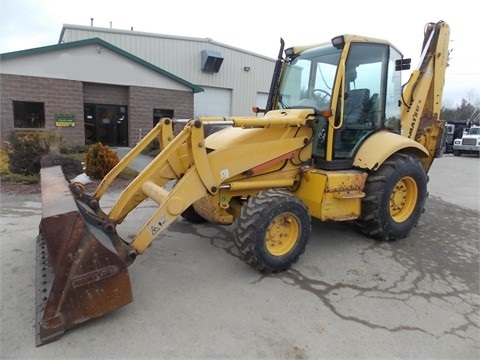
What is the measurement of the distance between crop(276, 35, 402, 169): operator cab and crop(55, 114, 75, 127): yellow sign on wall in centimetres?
1320

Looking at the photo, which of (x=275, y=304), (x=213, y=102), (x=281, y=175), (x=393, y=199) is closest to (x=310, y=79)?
(x=281, y=175)

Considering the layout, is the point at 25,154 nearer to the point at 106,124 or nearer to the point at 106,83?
the point at 106,83

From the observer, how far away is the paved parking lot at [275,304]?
2.66m

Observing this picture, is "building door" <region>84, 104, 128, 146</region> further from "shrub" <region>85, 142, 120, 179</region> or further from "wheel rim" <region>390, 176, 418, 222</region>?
"wheel rim" <region>390, 176, 418, 222</region>

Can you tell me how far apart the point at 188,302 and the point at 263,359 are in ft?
3.14

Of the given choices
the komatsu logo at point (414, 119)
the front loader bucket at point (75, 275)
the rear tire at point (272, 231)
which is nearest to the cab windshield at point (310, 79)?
the rear tire at point (272, 231)

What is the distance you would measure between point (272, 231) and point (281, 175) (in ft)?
2.74

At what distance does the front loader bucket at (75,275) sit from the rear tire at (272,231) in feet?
4.07

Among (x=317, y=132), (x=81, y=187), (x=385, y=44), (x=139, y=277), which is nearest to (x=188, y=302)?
(x=139, y=277)

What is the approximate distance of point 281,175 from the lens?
4355 millimetres

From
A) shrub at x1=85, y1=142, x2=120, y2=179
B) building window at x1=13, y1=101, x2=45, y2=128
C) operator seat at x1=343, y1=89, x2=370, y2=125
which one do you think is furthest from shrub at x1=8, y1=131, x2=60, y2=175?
operator seat at x1=343, y1=89, x2=370, y2=125

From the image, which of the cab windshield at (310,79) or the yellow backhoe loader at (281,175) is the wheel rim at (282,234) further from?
the cab windshield at (310,79)

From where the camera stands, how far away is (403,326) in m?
3.00

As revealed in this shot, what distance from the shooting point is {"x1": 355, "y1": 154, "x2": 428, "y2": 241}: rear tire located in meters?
4.54
